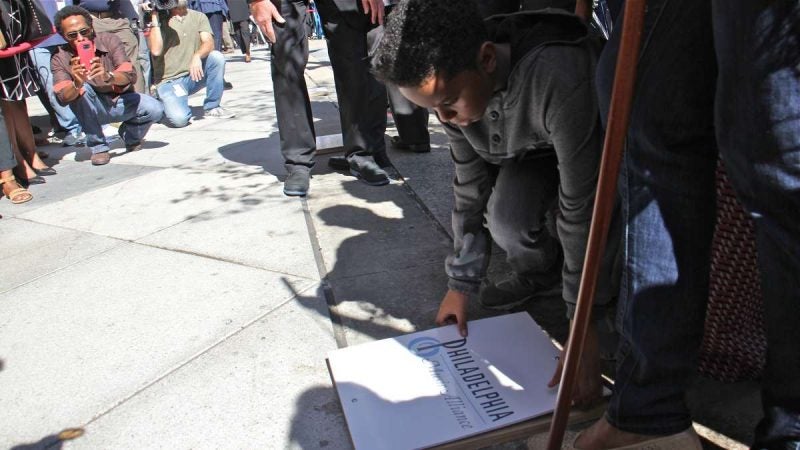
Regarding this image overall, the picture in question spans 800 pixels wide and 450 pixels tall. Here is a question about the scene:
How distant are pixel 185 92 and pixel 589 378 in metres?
5.63

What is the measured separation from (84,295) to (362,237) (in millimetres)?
1134

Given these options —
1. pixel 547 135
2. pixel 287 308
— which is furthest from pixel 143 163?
pixel 547 135

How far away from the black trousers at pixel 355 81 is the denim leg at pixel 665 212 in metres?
2.33

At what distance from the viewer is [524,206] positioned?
182 cm

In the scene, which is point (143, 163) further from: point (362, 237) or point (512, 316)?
point (512, 316)

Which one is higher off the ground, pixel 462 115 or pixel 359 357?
pixel 462 115

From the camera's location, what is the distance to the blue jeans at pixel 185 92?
6.01m

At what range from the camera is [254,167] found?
4.12m

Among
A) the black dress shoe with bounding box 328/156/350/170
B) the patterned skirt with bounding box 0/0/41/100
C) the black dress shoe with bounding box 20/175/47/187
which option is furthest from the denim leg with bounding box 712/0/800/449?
the black dress shoe with bounding box 20/175/47/187

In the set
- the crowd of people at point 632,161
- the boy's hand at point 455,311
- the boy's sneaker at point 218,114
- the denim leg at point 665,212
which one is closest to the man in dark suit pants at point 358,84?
the crowd of people at point 632,161

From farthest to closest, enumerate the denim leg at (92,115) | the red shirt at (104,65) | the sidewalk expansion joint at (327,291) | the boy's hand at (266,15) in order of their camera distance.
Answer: the denim leg at (92,115), the red shirt at (104,65), the boy's hand at (266,15), the sidewalk expansion joint at (327,291)

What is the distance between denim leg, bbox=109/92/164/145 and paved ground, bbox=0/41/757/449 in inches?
46.3

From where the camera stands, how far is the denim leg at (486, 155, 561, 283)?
5.97ft

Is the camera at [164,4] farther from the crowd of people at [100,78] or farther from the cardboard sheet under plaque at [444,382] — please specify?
the cardboard sheet under plaque at [444,382]
